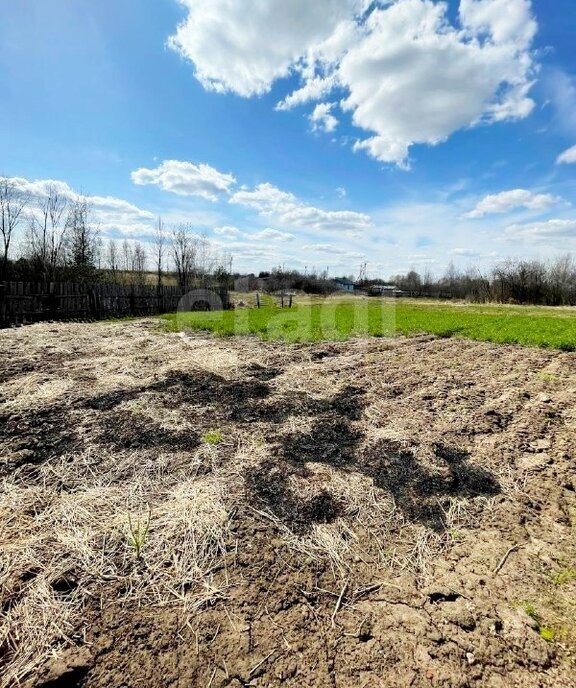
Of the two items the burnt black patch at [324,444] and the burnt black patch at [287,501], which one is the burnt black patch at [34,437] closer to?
the burnt black patch at [287,501]

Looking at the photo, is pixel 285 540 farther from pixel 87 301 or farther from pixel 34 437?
pixel 87 301

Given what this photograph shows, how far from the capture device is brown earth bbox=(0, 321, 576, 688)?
5.45ft

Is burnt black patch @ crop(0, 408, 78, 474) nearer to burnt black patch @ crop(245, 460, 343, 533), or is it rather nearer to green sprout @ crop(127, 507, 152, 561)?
green sprout @ crop(127, 507, 152, 561)

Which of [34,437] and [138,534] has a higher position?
[34,437]

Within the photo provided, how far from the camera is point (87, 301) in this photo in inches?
660

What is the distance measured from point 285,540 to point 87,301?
17869 mm

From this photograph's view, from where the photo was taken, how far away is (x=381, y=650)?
1697 mm

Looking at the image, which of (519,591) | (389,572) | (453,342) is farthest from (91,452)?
(453,342)

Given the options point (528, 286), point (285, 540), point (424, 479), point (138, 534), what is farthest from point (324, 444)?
point (528, 286)

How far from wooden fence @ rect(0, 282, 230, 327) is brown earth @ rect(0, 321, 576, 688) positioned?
10933mm

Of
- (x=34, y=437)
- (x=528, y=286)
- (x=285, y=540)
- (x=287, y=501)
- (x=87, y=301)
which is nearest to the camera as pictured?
(x=285, y=540)

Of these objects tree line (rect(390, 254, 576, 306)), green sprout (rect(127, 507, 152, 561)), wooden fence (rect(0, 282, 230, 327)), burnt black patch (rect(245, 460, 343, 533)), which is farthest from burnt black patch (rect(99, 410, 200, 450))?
tree line (rect(390, 254, 576, 306))

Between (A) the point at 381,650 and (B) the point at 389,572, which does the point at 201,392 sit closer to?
(B) the point at 389,572

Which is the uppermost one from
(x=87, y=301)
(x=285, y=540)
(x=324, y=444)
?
(x=87, y=301)
